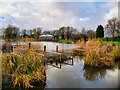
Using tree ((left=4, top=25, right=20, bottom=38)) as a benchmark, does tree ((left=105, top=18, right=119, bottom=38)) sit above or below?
above

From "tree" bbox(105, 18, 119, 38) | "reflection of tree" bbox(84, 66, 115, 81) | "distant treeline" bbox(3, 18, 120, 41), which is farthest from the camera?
"tree" bbox(105, 18, 119, 38)

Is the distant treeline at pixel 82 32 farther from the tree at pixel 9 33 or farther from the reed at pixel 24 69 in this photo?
the reed at pixel 24 69

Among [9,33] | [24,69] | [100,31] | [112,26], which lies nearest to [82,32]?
[100,31]

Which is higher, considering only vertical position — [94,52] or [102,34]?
[102,34]

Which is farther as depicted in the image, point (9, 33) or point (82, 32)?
point (82, 32)

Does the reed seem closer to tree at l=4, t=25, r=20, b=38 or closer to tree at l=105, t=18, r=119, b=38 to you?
tree at l=4, t=25, r=20, b=38

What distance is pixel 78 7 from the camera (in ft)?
18.7

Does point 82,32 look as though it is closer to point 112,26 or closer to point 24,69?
point 112,26

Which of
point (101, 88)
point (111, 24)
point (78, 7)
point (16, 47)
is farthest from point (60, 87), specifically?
point (111, 24)

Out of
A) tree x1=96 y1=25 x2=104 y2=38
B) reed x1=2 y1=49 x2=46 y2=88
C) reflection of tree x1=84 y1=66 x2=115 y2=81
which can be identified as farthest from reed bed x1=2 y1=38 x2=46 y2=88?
tree x1=96 y1=25 x2=104 y2=38

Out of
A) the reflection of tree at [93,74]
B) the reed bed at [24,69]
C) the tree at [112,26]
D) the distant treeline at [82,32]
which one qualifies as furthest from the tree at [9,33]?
the tree at [112,26]

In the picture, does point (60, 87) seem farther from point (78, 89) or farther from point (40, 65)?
point (40, 65)

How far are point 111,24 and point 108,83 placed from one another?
24.4 m

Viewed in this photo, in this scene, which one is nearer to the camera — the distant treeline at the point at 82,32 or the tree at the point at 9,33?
the tree at the point at 9,33
